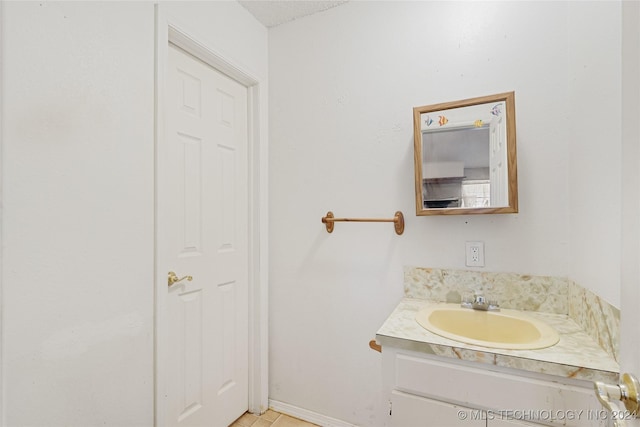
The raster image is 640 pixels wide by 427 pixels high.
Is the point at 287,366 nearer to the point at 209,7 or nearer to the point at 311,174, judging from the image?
the point at 311,174

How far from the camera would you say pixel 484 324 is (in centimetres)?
133

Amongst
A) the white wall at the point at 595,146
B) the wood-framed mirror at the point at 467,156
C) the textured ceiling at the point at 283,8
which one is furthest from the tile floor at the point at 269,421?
the textured ceiling at the point at 283,8

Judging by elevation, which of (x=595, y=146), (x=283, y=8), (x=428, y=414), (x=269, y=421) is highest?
(x=283, y=8)

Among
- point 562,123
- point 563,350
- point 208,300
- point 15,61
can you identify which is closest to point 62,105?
point 15,61

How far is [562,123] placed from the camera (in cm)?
134

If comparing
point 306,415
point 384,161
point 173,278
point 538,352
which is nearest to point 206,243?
point 173,278

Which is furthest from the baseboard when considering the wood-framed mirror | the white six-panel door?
the wood-framed mirror

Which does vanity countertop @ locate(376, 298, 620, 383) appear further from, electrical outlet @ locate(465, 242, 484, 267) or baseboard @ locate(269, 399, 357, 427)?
baseboard @ locate(269, 399, 357, 427)

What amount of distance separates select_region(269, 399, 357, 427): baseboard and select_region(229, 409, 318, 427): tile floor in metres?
0.02

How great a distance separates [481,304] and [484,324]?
81mm

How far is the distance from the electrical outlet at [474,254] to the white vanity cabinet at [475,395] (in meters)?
0.58

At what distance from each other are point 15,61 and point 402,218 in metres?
1.52

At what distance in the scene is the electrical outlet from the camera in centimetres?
146

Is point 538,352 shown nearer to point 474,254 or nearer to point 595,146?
point 474,254
